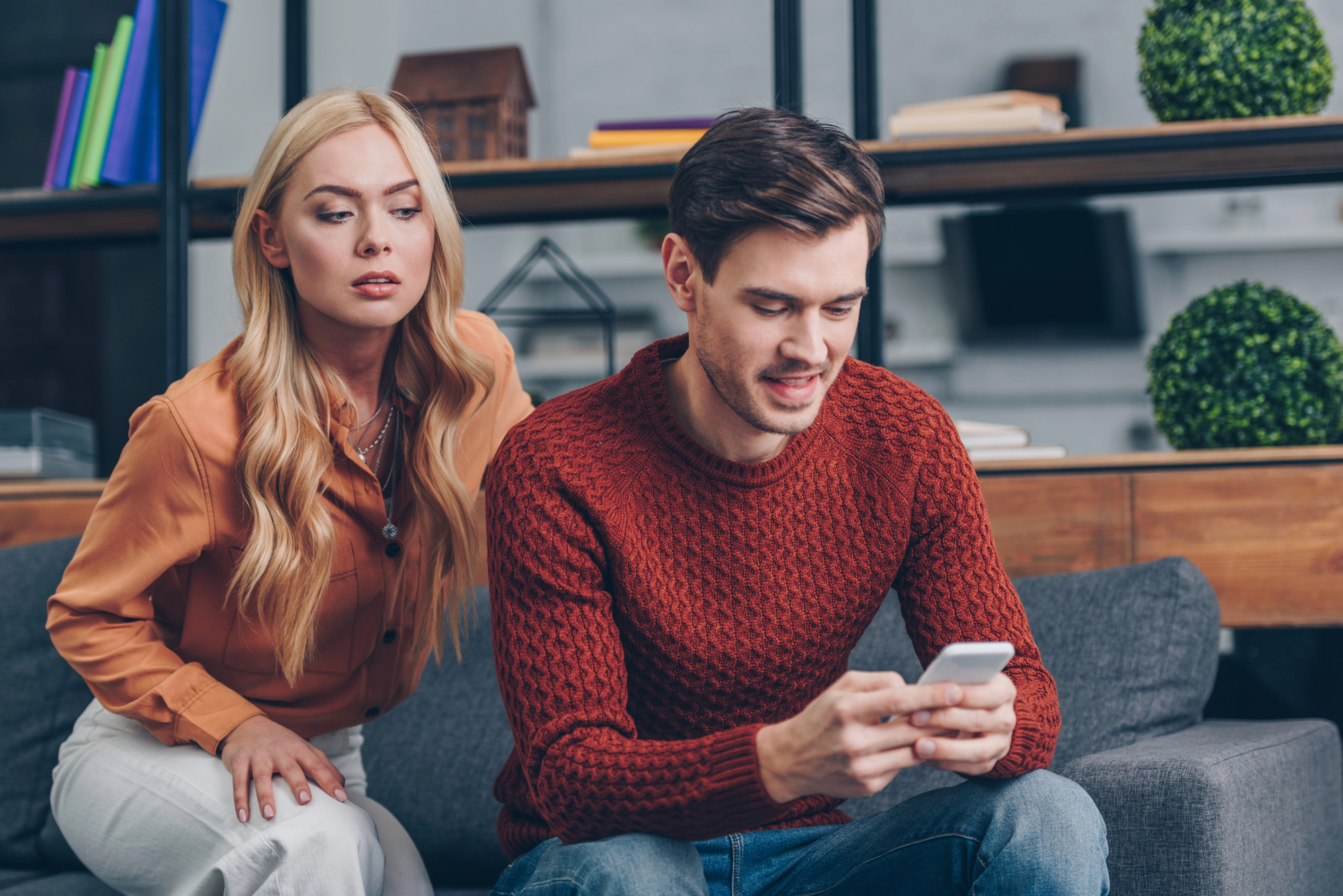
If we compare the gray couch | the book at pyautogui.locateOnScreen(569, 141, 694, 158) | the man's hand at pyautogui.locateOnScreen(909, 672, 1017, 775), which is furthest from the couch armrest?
the book at pyautogui.locateOnScreen(569, 141, 694, 158)

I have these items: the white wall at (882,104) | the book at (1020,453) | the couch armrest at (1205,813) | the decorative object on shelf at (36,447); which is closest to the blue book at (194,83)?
the decorative object on shelf at (36,447)

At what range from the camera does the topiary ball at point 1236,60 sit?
1767 millimetres

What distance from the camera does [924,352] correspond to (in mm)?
2947

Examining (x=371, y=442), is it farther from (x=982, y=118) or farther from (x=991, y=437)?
(x=982, y=118)

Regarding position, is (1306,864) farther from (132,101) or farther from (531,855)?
(132,101)

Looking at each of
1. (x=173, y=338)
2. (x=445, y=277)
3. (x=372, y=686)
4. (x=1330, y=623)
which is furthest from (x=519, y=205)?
(x=1330, y=623)

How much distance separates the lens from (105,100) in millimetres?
2084

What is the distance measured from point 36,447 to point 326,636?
1136 millimetres

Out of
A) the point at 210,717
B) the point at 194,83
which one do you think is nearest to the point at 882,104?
the point at 194,83

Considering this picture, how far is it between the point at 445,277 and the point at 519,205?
0.85 m

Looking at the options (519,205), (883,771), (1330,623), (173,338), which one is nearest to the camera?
(883,771)

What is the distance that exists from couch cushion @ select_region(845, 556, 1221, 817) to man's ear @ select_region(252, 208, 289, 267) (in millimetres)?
910

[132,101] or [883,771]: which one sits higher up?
[132,101]

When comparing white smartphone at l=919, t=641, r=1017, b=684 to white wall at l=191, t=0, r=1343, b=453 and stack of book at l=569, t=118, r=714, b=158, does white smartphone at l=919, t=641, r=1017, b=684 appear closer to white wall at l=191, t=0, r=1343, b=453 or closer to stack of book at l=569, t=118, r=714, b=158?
stack of book at l=569, t=118, r=714, b=158
